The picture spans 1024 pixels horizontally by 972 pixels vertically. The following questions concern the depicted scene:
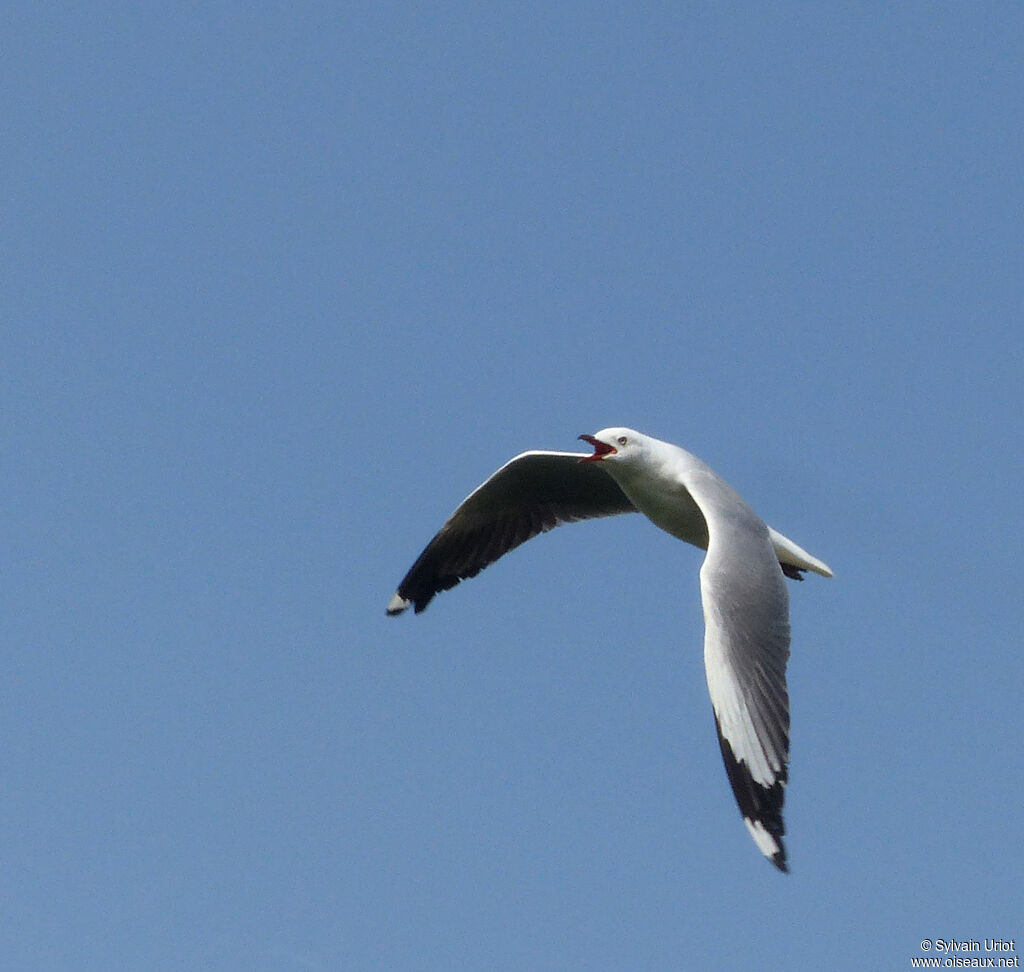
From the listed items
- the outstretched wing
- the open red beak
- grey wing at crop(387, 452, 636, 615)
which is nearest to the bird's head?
the open red beak

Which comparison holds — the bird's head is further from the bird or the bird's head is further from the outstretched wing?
the outstretched wing

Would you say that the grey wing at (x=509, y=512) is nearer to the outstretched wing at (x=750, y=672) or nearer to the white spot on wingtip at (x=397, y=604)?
the white spot on wingtip at (x=397, y=604)

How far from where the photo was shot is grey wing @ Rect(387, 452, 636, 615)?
1216cm

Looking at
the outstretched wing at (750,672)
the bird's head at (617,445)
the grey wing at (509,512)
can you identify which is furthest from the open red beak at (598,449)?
the outstretched wing at (750,672)

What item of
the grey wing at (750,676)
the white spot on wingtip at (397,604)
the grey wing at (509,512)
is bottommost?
the grey wing at (750,676)

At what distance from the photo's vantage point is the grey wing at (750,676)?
358 inches

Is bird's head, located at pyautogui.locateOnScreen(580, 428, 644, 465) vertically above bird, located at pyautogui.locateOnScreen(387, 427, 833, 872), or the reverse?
bird's head, located at pyautogui.locateOnScreen(580, 428, 644, 465)

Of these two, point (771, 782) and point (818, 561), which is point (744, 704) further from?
point (818, 561)

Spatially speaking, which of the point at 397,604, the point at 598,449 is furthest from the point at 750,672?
the point at 397,604

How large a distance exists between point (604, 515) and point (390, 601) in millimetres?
1671

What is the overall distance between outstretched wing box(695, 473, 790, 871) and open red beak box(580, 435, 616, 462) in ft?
4.37

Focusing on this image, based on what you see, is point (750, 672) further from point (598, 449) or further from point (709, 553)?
point (598, 449)

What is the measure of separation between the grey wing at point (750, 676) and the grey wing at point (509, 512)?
2.23 metres

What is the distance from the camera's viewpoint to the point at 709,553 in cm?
990
